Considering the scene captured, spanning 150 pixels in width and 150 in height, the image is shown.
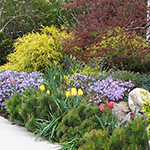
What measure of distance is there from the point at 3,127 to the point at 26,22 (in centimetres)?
680

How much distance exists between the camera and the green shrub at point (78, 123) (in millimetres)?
3092

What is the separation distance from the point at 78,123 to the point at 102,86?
1.44 meters

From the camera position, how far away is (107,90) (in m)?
4.31

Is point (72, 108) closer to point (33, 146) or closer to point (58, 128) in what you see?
point (58, 128)

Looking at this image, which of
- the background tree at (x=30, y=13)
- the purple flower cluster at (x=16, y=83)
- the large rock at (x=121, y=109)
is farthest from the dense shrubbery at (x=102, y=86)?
the background tree at (x=30, y=13)

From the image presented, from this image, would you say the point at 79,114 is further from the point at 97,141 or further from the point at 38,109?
the point at 97,141

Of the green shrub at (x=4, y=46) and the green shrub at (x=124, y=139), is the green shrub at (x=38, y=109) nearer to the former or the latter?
the green shrub at (x=124, y=139)

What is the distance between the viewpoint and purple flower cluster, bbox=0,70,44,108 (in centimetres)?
496

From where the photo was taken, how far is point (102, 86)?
4492 millimetres

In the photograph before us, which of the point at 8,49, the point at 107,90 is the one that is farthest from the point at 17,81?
the point at 8,49

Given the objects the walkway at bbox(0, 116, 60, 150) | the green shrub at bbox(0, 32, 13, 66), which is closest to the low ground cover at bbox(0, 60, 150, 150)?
the walkway at bbox(0, 116, 60, 150)

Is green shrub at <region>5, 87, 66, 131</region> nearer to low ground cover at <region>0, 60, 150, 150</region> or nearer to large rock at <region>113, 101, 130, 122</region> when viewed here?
low ground cover at <region>0, 60, 150, 150</region>

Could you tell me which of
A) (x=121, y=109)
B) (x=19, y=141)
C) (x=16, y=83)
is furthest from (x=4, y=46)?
(x=19, y=141)

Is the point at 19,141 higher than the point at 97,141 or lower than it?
lower
